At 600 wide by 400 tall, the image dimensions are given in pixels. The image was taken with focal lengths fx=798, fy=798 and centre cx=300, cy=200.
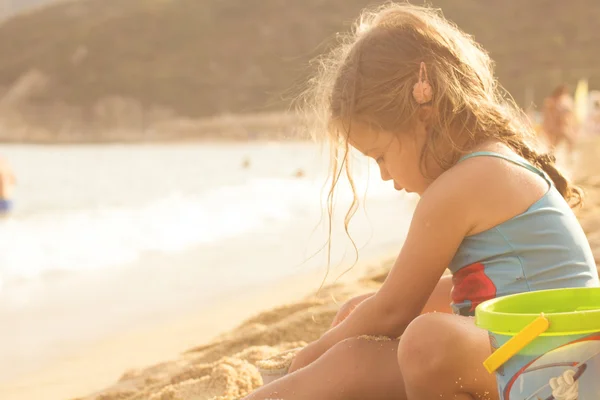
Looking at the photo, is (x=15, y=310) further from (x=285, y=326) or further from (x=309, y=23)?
(x=309, y=23)

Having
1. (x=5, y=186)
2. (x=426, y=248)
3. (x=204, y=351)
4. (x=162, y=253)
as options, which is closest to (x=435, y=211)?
(x=426, y=248)

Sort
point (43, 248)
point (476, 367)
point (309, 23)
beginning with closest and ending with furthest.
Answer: point (476, 367), point (43, 248), point (309, 23)

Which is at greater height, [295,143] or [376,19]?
[295,143]

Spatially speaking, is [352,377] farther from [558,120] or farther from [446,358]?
[558,120]

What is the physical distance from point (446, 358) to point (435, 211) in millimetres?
313

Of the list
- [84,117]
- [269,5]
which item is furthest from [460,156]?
[269,5]

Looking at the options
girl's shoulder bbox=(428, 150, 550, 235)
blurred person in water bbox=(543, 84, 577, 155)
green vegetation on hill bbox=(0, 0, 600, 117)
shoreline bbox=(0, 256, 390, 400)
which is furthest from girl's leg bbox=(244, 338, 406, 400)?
green vegetation on hill bbox=(0, 0, 600, 117)

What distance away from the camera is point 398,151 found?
1857mm

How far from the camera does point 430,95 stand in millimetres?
1817

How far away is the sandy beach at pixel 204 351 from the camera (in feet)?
8.12

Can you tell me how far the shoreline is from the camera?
9.71 feet

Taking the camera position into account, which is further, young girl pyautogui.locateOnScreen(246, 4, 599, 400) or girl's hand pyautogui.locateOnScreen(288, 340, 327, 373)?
girl's hand pyautogui.locateOnScreen(288, 340, 327, 373)

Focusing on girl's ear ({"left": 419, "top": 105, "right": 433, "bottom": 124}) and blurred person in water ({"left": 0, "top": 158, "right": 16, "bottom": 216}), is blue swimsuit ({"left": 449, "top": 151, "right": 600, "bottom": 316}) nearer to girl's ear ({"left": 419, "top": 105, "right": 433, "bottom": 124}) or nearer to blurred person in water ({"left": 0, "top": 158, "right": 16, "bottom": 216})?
girl's ear ({"left": 419, "top": 105, "right": 433, "bottom": 124})

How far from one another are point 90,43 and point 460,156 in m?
64.6
